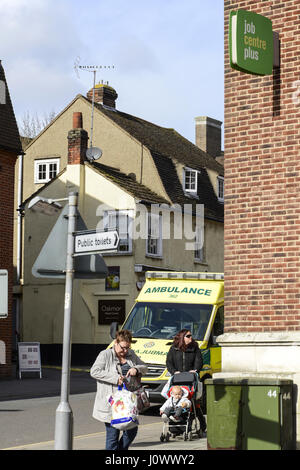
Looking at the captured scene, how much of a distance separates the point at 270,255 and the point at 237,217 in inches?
30.4

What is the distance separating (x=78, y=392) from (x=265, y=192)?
1101cm

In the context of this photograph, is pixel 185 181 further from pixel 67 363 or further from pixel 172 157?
pixel 67 363

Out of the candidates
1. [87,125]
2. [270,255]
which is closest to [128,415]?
[270,255]

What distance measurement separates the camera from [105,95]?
4022 cm

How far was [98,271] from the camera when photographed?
31.6ft

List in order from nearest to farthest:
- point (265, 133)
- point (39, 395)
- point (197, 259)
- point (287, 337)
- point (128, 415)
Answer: point (128, 415) → point (287, 337) → point (265, 133) → point (39, 395) → point (197, 259)

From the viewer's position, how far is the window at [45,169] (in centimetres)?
3838

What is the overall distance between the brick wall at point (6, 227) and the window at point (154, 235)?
836 centimetres

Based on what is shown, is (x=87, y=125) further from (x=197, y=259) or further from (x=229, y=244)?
(x=229, y=244)

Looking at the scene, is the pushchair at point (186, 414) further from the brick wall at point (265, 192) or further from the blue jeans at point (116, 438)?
the blue jeans at point (116, 438)

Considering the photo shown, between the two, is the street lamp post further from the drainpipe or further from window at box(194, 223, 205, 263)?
window at box(194, 223, 205, 263)

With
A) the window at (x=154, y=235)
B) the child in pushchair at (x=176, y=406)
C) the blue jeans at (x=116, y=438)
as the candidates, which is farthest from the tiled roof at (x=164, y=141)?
the blue jeans at (x=116, y=438)

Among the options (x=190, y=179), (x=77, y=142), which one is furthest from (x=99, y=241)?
(x=190, y=179)

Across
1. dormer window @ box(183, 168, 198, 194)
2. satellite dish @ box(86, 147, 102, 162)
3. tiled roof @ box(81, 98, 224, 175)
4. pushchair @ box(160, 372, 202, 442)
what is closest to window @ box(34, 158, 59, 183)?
tiled roof @ box(81, 98, 224, 175)
